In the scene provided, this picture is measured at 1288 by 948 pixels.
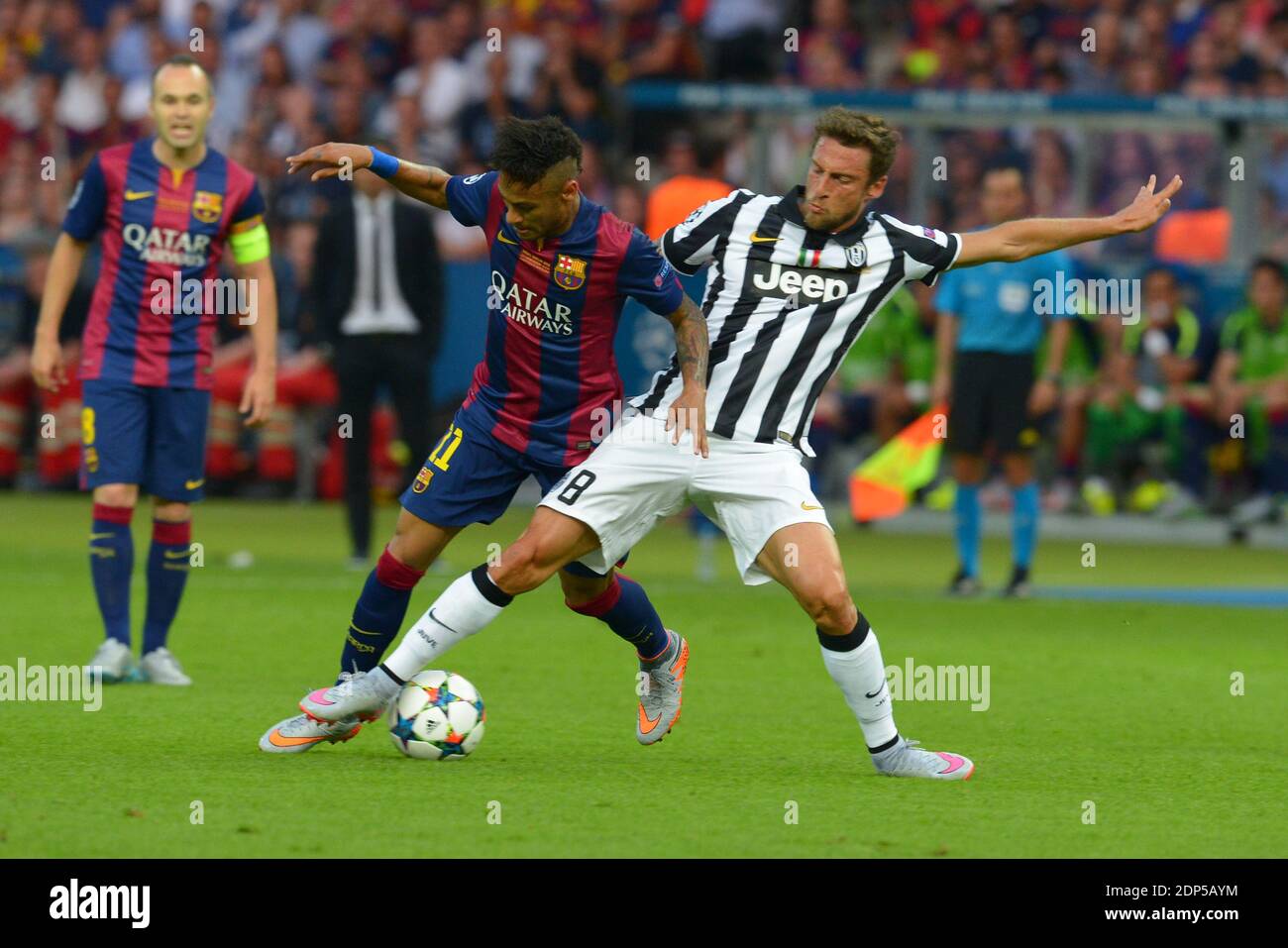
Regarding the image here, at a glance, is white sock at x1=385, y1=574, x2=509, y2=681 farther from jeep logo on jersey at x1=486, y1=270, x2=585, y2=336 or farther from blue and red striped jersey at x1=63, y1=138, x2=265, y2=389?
blue and red striped jersey at x1=63, y1=138, x2=265, y2=389

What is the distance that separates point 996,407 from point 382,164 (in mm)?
6226

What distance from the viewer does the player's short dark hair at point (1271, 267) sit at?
50.9 feet

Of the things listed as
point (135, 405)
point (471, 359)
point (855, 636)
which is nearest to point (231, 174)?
point (135, 405)

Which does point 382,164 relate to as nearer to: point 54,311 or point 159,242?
point 159,242

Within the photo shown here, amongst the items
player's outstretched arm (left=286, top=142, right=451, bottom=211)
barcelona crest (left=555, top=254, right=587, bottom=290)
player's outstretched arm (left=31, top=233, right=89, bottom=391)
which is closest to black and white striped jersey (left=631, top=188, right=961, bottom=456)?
barcelona crest (left=555, top=254, right=587, bottom=290)

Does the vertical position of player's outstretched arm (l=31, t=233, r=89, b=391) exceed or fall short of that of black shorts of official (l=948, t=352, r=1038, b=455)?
it exceeds it

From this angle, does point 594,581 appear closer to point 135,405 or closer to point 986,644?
point 135,405

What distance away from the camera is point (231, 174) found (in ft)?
27.3

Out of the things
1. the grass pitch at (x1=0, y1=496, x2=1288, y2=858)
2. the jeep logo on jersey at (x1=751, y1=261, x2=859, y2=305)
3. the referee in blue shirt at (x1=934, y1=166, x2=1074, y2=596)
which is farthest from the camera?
the referee in blue shirt at (x1=934, y1=166, x2=1074, y2=596)

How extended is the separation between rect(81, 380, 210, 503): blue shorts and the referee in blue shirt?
5032 millimetres

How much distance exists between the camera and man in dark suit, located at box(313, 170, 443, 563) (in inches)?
497

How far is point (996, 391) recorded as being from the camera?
1208cm

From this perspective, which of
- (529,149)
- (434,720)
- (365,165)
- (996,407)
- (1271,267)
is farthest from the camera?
(1271,267)

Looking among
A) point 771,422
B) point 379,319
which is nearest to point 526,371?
point 771,422
